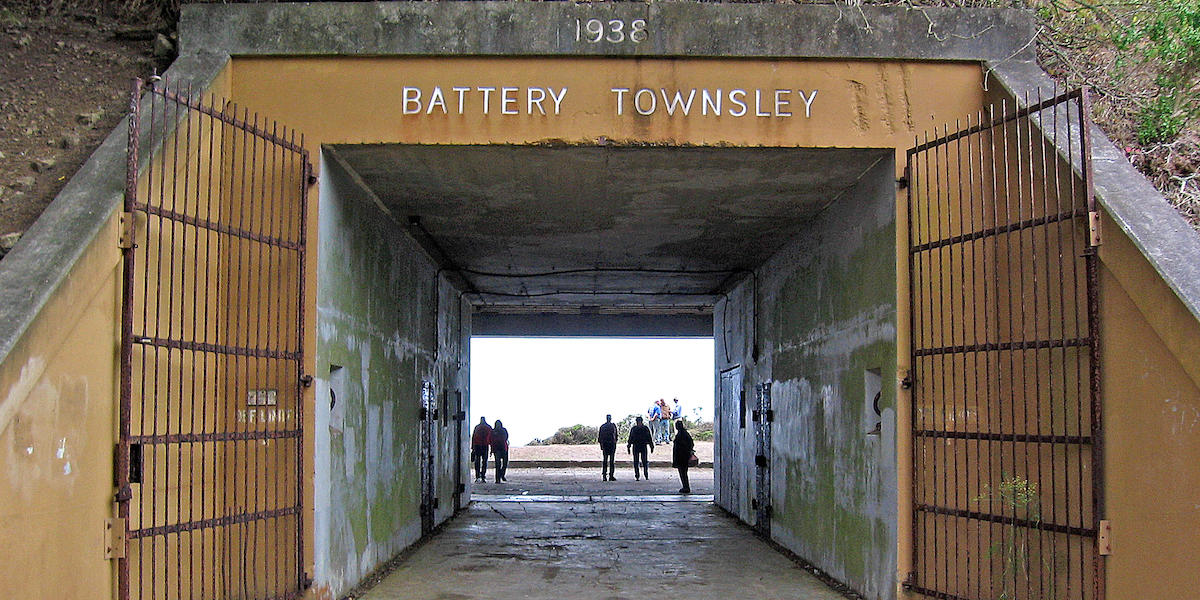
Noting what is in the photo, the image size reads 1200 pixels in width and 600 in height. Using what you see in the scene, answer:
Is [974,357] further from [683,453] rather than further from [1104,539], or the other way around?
[683,453]

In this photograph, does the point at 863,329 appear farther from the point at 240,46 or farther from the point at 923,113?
the point at 240,46

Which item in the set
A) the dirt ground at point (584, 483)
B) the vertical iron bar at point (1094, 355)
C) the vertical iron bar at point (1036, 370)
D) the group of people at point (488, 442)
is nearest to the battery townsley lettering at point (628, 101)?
the vertical iron bar at point (1036, 370)

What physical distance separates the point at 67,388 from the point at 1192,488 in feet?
18.9

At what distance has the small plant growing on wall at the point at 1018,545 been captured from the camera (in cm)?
676

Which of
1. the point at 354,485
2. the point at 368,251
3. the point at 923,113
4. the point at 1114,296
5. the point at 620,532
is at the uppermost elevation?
the point at 923,113

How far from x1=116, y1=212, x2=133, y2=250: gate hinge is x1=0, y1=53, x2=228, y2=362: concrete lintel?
8 centimetres

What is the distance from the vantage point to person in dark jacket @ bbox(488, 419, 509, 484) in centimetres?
2222

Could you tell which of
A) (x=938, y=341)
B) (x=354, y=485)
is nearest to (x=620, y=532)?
(x=354, y=485)

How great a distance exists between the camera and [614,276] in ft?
51.0

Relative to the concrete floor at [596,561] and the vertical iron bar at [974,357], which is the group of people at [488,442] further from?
the vertical iron bar at [974,357]

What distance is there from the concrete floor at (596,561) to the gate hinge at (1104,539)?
3337mm

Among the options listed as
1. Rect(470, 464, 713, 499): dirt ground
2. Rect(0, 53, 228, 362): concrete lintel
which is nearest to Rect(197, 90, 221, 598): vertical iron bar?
Rect(0, 53, 228, 362): concrete lintel

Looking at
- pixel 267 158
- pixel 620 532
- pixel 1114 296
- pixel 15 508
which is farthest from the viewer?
pixel 620 532

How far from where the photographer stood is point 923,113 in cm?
Result: 816
